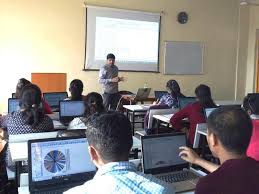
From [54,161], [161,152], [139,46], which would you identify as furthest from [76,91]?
[139,46]

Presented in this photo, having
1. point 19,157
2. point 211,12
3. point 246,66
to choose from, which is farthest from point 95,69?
point 19,157

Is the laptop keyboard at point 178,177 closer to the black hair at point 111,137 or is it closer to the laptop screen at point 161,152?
the laptop screen at point 161,152

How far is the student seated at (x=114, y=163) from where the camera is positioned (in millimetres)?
1210

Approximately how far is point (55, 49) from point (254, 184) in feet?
21.6

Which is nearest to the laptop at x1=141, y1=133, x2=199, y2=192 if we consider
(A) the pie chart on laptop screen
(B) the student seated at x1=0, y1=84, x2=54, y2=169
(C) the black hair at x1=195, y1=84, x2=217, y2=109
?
(A) the pie chart on laptop screen

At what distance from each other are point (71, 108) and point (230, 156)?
3268mm

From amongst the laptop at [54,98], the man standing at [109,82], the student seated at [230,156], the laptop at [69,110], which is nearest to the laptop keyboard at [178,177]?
the student seated at [230,156]

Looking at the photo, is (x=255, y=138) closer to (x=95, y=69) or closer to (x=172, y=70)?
(x=95, y=69)

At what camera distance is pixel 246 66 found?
32.6 ft

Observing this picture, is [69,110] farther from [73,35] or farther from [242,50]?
[242,50]

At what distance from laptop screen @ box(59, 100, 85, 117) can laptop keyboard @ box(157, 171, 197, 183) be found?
2490 millimetres

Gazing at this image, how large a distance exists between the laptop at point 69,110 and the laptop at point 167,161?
2.41 meters

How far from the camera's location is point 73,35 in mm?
7668

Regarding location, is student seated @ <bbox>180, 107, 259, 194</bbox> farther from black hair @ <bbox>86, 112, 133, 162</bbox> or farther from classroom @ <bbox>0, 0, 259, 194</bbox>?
classroom @ <bbox>0, 0, 259, 194</bbox>
